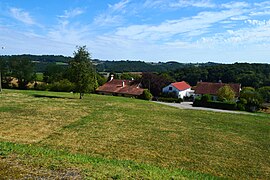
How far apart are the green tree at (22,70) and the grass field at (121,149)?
166ft

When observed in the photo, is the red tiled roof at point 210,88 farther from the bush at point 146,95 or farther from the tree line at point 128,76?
the bush at point 146,95

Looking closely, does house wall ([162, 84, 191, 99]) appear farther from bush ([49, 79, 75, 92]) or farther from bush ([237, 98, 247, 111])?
bush ([49, 79, 75, 92])

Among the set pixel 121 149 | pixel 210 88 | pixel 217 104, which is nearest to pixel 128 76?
pixel 210 88

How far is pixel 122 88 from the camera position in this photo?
209 feet

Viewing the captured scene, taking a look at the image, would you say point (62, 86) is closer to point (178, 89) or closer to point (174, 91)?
point (174, 91)

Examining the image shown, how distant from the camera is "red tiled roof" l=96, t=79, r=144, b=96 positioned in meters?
60.4

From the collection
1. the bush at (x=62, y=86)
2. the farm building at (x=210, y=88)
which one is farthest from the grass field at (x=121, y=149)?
the farm building at (x=210, y=88)

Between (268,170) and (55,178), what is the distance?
9.20 meters

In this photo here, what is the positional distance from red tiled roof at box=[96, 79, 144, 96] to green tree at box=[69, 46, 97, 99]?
2416 centimetres

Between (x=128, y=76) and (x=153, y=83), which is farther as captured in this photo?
(x=128, y=76)

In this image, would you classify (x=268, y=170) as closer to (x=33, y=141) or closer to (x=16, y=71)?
(x=33, y=141)

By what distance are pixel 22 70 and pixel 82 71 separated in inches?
1577

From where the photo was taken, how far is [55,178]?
21.5ft

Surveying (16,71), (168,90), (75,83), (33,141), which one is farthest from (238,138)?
(16,71)
